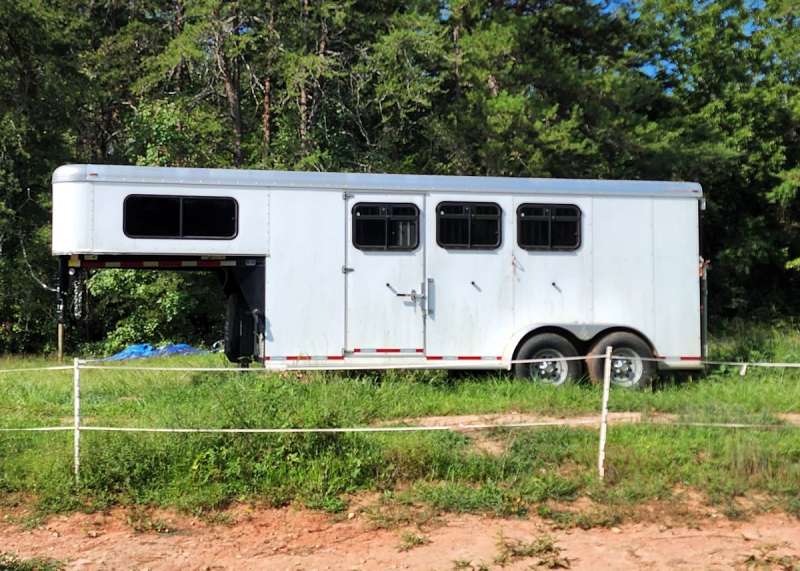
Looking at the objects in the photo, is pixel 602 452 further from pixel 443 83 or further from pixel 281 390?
pixel 443 83

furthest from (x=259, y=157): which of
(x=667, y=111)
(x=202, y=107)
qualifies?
(x=667, y=111)

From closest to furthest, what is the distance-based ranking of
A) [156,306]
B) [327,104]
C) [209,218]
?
[209,218], [156,306], [327,104]

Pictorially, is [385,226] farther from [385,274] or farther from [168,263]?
[168,263]

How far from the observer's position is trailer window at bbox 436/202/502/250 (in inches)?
393

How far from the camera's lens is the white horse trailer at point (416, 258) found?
9344 mm

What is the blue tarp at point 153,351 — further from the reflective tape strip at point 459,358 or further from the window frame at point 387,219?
the reflective tape strip at point 459,358

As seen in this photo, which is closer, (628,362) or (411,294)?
(411,294)

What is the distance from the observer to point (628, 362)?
10.3 meters

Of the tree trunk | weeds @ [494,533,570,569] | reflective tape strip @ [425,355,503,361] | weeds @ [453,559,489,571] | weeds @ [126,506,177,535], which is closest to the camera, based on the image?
weeds @ [453,559,489,571]

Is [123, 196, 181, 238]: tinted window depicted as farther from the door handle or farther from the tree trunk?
the tree trunk

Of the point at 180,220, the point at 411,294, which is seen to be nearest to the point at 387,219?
the point at 411,294

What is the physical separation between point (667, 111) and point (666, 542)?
17473 mm

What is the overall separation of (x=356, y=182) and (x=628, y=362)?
443cm

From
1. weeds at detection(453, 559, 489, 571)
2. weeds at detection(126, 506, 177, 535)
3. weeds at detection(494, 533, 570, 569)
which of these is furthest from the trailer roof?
weeds at detection(453, 559, 489, 571)
